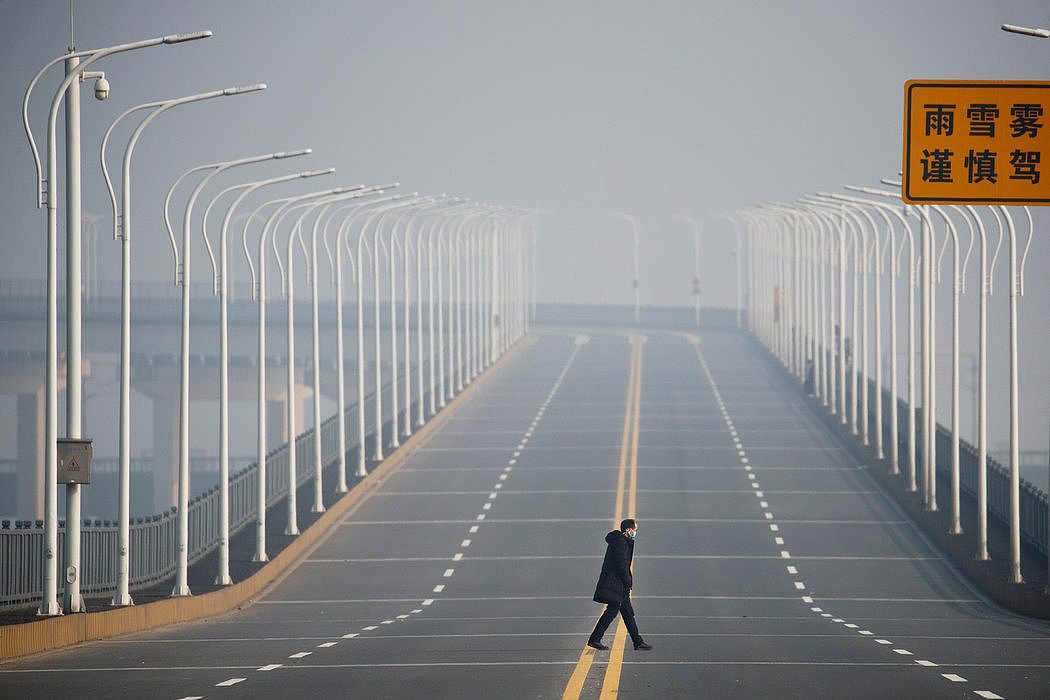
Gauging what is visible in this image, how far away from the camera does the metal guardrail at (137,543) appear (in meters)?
30.1

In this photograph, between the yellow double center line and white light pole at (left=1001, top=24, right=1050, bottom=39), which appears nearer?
the yellow double center line

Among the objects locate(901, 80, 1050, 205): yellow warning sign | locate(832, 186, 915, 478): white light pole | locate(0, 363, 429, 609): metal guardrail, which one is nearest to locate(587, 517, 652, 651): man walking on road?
locate(901, 80, 1050, 205): yellow warning sign

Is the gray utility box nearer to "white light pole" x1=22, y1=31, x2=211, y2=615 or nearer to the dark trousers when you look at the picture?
"white light pole" x1=22, y1=31, x2=211, y2=615

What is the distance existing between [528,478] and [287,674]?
3872 centimetres

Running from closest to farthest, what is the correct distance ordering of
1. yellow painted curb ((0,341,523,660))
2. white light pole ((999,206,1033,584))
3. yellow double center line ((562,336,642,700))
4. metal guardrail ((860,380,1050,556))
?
yellow double center line ((562,336,642,700)) < yellow painted curb ((0,341,523,660)) < white light pole ((999,206,1033,584)) < metal guardrail ((860,380,1050,556))

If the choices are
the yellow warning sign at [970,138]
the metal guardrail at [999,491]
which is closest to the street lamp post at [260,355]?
the metal guardrail at [999,491]

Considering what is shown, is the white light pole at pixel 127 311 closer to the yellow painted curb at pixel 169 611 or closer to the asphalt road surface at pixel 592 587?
the yellow painted curb at pixel 169 611

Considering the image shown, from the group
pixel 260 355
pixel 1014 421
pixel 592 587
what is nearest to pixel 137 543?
pixel 260 355

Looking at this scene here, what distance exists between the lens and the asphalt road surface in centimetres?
2008

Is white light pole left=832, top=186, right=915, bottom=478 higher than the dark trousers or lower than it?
higher

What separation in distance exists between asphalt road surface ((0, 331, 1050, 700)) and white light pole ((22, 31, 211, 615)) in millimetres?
1516

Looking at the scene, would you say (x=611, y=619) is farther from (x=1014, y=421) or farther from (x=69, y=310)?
(x=1014, y=421)

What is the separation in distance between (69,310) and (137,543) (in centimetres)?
981

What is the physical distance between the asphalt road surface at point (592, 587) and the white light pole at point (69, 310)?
4.97ft
